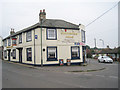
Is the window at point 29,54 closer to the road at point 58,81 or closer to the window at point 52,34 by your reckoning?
the window at point 52,34

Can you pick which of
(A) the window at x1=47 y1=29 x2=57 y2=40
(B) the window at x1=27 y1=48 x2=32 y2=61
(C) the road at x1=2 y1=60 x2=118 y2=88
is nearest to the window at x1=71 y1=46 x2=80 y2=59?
(A) the window at x1=47 y1=29 x2=57 y2=40

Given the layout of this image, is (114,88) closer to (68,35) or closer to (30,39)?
(68,35)

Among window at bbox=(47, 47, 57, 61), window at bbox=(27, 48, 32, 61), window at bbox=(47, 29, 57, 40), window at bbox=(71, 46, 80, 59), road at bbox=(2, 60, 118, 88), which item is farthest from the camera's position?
window at bbox=(27, 48, 32, 61)

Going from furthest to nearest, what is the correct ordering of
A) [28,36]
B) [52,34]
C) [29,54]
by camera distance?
[28,36], [29,54], [52,34]

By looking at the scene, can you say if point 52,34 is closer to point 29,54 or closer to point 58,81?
point 29,54

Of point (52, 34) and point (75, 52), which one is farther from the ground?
point (52, 34)

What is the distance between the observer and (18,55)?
23.9m

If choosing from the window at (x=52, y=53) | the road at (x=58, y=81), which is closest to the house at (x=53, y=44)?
the window at (x=52, y=53)

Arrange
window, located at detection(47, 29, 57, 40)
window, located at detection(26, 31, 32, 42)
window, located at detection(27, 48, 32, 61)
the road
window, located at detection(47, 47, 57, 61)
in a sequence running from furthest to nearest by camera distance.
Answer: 1. window, located at detection(26, 31, 32, 42)
2. window, located at detection(27, 48, 32, 61)
3. window, located at detection(47, 29, 57, 40)
4. window, located at detection(47, 47, 57, 61)
5. the road

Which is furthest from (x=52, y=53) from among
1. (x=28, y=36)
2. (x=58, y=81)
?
(x=58, y=81)

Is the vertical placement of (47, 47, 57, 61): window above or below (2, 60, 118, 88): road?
above

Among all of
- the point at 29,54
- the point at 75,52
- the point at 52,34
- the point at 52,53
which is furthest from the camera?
the point at 29,54

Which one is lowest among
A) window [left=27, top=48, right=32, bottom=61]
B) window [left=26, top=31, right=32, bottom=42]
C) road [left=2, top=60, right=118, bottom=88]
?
road [left=2, top=60, right=118, bottom=88]

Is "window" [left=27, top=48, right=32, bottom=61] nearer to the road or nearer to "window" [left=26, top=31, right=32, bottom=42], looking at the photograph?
"window" [left=26, top=31, right=32, bottom=42]
